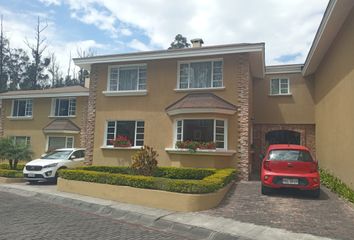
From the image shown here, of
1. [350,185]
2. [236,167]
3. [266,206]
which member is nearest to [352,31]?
[350,185]

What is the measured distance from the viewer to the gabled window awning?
22.6 meters

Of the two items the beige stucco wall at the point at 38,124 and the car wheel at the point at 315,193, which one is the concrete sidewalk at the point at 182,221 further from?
the beige stucco wall at the point at 38,124

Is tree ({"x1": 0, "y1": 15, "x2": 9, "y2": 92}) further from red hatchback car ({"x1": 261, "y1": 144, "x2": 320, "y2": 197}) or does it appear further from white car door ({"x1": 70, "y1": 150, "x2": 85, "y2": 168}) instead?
red hatchback car ({"x1": 261, "y1": 144, "x2": 320, "y2": 197})

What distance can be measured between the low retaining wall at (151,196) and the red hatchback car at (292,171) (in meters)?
1.62

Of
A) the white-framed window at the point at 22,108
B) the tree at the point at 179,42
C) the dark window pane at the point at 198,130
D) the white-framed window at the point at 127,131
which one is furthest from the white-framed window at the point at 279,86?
the tree at the point at 179,42

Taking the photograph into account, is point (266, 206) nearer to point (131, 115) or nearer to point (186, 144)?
point (186, 144)

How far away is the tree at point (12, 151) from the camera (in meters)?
19.5

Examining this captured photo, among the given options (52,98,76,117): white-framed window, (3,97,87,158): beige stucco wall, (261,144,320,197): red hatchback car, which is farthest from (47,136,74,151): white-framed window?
(261,144,320,197): red hatchback car

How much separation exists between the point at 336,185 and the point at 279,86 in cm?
929

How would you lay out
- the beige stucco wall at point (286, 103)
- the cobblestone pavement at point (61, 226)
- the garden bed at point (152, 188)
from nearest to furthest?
the cobblestone pavement at point (61, 226), the garden bed at point (152, 188), the beige stucco wall at point (286, 103)

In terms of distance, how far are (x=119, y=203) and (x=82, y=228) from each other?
3.03 meters

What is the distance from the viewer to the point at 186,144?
593 inches

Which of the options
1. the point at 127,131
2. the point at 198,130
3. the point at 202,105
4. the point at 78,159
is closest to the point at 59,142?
the point at 78,159

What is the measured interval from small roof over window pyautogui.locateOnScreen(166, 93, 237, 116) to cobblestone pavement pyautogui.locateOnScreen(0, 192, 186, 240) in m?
7.12
